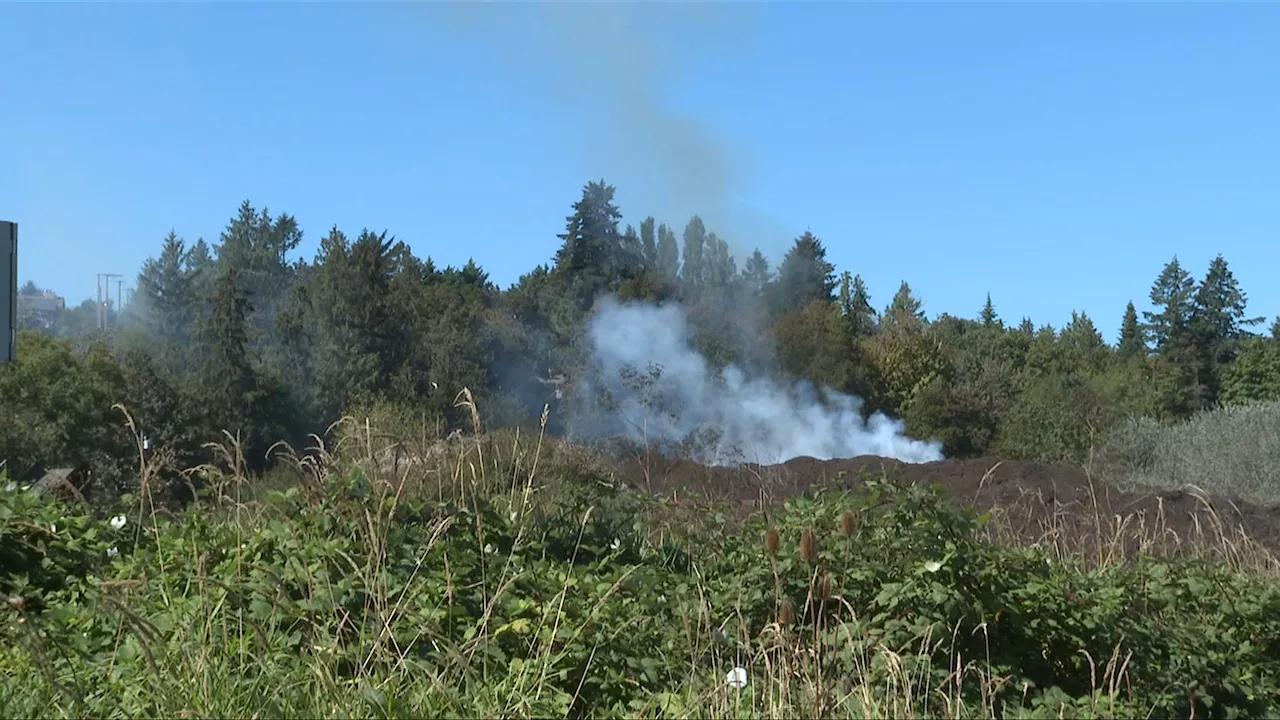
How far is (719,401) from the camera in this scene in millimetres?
30391

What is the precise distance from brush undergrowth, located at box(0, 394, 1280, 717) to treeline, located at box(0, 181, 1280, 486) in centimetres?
1483

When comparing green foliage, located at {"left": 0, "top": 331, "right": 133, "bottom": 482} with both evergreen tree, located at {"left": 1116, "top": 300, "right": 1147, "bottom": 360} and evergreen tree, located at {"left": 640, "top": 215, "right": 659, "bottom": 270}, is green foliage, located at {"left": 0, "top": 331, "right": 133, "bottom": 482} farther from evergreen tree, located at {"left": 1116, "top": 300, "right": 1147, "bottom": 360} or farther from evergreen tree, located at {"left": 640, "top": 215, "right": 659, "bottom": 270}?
evergreen tree, located at {"left": 1116, "top": 300, "right": 1147, "bottom": 360}

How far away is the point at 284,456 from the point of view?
5.25 meters

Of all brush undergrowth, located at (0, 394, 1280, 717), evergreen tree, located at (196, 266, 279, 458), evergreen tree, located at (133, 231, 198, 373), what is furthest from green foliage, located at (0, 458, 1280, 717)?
evergreen tree, located at (133, 231, 198, 373)

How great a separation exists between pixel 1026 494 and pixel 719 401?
50.7ft

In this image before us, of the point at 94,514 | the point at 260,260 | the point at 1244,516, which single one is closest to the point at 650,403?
the point at 1244,516

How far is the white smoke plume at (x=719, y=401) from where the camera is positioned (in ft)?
94.4

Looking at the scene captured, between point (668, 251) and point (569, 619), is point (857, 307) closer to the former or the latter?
point (668, 251)

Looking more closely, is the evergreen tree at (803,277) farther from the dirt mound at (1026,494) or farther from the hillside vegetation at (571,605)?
the hillside vegetation at (571,605)

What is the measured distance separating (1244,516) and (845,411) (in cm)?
1879

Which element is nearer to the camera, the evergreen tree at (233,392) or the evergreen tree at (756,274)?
the evergreen tree at (233,392)

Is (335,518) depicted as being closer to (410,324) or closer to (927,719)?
(927,719)

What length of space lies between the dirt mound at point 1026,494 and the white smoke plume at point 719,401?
824 centimetres

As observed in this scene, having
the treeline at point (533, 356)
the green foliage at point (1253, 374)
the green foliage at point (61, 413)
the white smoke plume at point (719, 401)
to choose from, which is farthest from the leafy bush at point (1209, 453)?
the green foliage at point (1253, 374)
